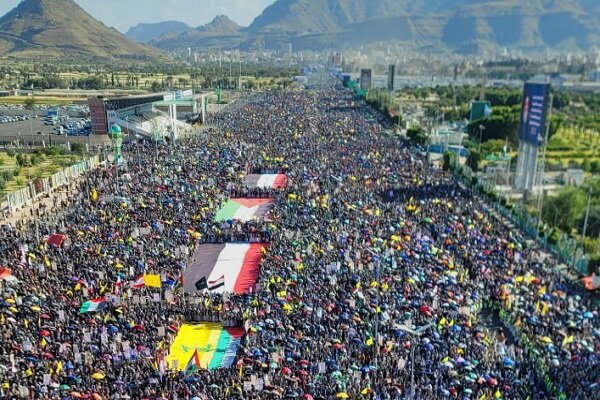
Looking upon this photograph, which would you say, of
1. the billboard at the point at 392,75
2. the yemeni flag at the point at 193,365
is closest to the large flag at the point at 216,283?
the yemeni flag at the point at 193,365

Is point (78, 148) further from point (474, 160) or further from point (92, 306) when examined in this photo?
point (92, 306)

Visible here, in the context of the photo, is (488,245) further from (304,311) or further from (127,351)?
(127,351)

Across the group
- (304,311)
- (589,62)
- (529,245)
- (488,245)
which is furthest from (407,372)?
(589,62)

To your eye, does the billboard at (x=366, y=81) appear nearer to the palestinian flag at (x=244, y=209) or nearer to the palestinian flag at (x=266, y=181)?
the palestinian flag at (x=266, y=181)

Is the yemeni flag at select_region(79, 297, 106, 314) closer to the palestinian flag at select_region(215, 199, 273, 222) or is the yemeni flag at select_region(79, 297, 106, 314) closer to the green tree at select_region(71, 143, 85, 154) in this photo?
the palestinian flag at select_region(215, 199, 273, 222)

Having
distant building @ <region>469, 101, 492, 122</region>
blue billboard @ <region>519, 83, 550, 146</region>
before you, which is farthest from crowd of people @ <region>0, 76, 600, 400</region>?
distant building @ <region>469, 101, 492, 122</region>

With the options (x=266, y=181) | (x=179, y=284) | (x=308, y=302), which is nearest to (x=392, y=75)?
(x=266, y=181)
